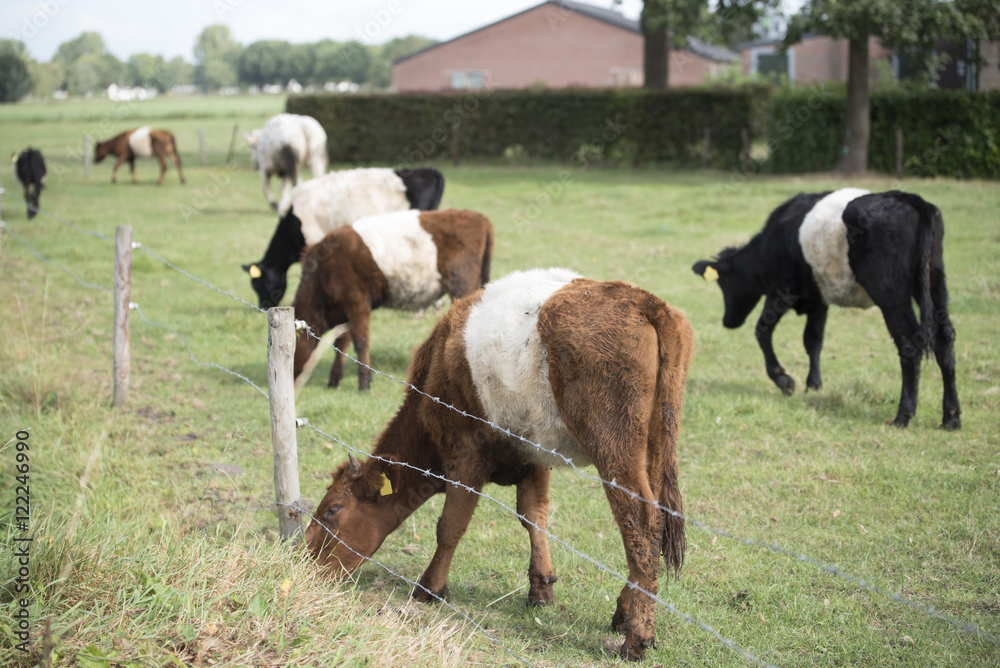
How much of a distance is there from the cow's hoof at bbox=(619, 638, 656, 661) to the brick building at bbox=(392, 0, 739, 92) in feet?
124

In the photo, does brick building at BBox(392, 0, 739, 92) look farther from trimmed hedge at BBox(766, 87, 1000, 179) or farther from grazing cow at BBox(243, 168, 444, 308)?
grazing cow at BBox(243, 168, 444, 308)

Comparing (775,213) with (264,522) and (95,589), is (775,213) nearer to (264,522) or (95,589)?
(264,522)

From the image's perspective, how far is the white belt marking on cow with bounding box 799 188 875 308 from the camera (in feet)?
22.5

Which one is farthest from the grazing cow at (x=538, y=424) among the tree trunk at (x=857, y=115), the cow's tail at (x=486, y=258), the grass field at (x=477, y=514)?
the tree trunk at (x=857, y=115)

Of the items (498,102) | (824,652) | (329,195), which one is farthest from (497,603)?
(498,102)

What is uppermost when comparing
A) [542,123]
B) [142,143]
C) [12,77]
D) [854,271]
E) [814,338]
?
[12,77]

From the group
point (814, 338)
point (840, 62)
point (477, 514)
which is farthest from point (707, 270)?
point (840, 62)

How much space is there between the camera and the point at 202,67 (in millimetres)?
60156

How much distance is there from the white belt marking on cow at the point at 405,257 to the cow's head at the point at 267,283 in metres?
2.10

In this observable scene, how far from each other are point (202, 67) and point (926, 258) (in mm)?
62667

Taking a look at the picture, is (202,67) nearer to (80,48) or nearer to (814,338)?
(80,48)

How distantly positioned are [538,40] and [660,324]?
1530 inches

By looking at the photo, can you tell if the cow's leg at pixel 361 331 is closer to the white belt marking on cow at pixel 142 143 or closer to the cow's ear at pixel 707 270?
the cow's ear at pixel 707 270

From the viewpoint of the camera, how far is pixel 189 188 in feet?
72.5
